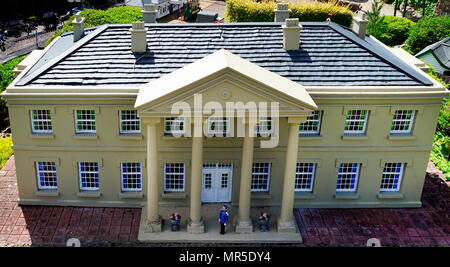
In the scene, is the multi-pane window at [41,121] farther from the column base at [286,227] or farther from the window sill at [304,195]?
the window sill at [304,195]

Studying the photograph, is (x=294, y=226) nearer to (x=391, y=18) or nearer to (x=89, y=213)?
(x=89, y=213)

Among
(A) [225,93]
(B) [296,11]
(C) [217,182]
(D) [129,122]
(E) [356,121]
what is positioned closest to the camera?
(A) [225,93]

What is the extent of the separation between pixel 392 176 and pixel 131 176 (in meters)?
16.4

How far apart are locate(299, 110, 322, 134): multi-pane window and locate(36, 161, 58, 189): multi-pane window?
15.4 meters

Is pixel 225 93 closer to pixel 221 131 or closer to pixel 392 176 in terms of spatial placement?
pixel 221 131

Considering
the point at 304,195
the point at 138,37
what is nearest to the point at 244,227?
the point at 304,195

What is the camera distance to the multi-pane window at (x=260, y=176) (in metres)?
30.5

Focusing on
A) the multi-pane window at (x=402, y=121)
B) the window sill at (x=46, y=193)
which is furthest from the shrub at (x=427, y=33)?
the window sill at (x=46, y=193)

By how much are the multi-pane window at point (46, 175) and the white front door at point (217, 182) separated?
365 inches

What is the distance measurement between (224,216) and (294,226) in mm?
4331

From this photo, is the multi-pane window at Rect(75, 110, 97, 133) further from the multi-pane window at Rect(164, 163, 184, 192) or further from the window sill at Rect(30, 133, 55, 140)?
the multi-pane window at Rect(164, 163, 184, 192)

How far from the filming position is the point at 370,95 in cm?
2834

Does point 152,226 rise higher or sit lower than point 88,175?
lower

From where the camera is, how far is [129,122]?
29281mm
